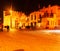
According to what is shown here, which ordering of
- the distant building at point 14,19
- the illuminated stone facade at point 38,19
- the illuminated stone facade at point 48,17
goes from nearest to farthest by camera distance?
the illuminated stone facade at point 48,17, the illuminated stone facade at point 38,19, the distant building at point 14,19

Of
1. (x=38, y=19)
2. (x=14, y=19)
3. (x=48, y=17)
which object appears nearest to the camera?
(x=48, y=17)

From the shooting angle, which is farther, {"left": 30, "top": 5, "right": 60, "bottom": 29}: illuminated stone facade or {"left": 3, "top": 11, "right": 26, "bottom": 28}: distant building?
{"left": 3, "top": 11, "right": 26, "bottom": 28}: distant building

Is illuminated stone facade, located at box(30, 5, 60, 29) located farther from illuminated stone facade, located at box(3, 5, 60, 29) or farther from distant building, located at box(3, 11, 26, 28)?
distant building, located at box(3, 11, 26, 28)

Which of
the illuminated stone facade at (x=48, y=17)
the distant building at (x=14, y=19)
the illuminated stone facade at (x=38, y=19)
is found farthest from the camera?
the distant building at (x=14, y=19)

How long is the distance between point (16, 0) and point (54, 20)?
8.41m

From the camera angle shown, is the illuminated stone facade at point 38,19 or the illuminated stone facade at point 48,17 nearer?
the illuminated stone facade at point 48,17

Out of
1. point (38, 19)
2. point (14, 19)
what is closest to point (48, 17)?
point (38, 19)

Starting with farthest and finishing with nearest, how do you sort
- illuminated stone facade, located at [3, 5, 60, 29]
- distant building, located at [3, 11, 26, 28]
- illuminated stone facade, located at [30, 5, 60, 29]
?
distant building, located at [3, 11, 26, 28] < illuminated stone facade, located at [3, 5, 60, 29] < illuminated stone facade, located at [30, 5, 60, 29]

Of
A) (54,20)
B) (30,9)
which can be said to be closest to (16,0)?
(30,9)

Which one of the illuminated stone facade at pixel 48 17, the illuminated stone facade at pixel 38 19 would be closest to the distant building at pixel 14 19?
the illuminated stone facade at pixel 38 19

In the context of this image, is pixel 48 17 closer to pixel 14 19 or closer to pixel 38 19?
pixel 38 19

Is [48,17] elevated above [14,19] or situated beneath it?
elevated above

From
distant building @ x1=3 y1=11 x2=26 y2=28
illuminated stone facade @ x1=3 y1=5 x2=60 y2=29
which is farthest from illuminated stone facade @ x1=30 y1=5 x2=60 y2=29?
distant building @ x1=3 y1=11 x2=26 y2=28

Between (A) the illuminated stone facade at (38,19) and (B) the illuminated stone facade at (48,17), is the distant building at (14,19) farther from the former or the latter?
(B) the illuminated stone facade at (48,17)
